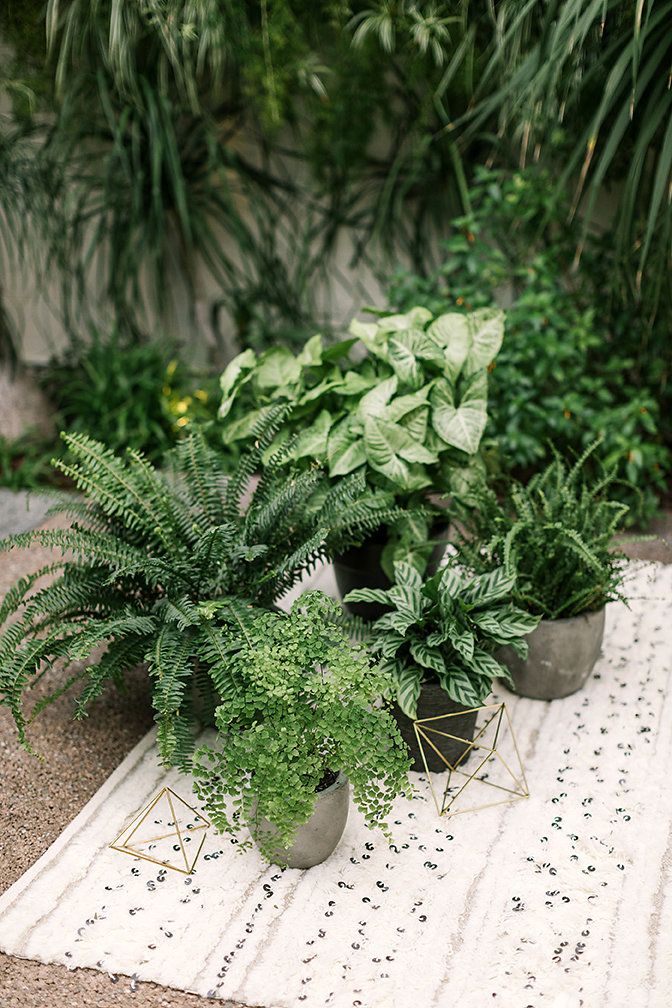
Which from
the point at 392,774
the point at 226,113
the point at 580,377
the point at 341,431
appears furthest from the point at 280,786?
the point at 226,113

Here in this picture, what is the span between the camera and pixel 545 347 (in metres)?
3.42

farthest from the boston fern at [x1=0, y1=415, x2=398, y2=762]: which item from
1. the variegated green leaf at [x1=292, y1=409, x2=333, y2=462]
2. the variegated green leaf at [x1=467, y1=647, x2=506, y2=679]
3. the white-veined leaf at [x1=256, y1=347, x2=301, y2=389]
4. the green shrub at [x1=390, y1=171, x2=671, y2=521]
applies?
the green shrub at [x1=390, y1=171, x2=671, y2=521]

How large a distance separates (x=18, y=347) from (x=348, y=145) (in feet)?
5.57

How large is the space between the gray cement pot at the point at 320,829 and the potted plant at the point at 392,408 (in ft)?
2.64

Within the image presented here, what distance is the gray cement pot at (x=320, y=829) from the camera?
2.01 metres

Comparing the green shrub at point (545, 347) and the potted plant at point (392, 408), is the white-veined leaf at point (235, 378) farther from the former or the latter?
the green shrub at point (545, 347)

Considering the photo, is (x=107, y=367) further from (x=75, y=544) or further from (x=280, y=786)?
(x=280, y=786)

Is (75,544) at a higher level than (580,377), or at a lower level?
higher

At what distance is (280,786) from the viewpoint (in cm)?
185

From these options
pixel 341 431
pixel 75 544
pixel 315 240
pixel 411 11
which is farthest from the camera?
pixel 315 240

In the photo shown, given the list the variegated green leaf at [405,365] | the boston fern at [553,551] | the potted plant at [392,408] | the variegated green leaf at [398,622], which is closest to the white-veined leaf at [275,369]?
the potted plant at [392,408]

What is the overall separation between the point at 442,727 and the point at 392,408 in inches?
33.2

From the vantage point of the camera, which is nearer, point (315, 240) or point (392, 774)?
point (392, 774)

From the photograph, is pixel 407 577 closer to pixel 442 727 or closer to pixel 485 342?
pixel 442 727
